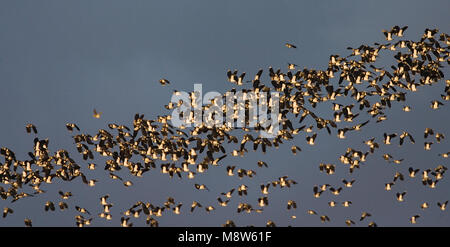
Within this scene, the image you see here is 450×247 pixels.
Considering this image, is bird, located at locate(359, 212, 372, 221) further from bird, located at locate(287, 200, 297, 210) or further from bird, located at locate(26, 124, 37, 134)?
bird, located at locate(26, 124, 37, 134)

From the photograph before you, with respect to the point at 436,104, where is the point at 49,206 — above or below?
below

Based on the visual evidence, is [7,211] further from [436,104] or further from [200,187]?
[436,104]

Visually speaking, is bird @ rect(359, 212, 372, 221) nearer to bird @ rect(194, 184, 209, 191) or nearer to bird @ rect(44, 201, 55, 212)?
bird @ rect(194, 184, 209, 191)

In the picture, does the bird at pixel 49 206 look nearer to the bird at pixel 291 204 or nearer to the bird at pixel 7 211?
the bird at pixel 7 211

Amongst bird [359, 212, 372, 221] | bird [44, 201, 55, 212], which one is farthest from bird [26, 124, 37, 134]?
bird [359, 212, 372, 221]

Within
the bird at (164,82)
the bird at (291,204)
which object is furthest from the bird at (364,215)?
the bird at (164,82)

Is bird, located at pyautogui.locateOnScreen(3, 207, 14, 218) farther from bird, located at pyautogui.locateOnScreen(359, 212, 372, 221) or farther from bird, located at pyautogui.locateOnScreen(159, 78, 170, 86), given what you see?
bird, located at pyautogui.locateOnScreen(359, 212, 372, 221)

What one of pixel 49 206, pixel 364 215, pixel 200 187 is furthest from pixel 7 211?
pixel 364 215

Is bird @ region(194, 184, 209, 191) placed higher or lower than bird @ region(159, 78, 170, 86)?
lower

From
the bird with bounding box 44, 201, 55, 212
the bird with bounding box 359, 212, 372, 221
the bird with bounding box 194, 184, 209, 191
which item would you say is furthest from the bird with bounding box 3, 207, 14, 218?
the bird with bounding box 359, 212, 372, 221

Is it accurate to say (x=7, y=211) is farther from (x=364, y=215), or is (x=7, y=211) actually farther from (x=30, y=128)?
(x=364, y=215)

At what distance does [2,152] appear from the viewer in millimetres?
14234

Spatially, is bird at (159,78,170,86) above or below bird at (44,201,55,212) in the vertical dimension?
above

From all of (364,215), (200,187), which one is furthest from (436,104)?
(200,187)
